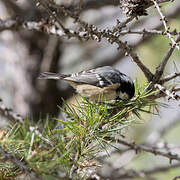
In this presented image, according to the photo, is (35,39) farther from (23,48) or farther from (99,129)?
(99,129)

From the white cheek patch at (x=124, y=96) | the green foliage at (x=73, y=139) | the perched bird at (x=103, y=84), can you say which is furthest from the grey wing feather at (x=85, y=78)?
the green foliage at (x=73, y=139)

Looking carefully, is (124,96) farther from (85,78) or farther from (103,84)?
(85,78)

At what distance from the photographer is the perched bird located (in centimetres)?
96

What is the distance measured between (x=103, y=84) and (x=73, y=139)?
470 mm

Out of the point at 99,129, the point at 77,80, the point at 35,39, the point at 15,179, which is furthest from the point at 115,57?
the point at 15,179

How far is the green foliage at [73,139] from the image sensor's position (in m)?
0.58

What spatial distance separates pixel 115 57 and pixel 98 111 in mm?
1200

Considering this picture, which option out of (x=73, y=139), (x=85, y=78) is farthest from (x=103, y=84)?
(x=73, y=139)

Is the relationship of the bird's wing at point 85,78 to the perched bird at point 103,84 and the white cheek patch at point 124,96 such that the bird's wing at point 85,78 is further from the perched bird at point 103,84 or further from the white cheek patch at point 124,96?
the white cheek patch at point 124,96

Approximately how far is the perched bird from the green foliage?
8 centimetres

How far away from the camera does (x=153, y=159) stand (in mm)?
2334

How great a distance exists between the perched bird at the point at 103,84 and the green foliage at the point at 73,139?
85mm

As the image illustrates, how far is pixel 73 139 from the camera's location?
704 millimetres

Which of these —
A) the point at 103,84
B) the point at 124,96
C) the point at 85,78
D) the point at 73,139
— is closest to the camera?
the point at 73,139
